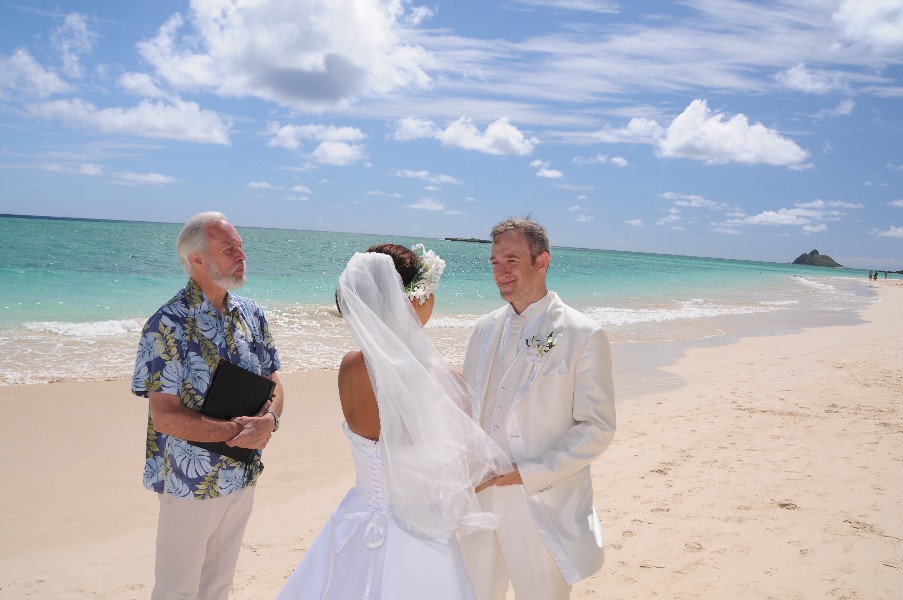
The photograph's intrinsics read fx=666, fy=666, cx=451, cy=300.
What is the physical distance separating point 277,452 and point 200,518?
4259 mm

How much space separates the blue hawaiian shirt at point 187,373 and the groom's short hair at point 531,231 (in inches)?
49.9

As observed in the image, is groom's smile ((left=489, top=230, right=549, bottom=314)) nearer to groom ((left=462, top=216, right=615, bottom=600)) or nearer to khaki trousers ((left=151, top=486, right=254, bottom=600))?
groom ((left=462, top=216, right=615, bottom=600))

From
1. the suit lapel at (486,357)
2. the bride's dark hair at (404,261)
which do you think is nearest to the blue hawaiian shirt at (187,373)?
the bride's dark hair at (404,261)

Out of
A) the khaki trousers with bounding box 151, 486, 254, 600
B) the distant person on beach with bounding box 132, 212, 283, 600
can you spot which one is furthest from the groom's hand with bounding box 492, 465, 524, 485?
the khaki trousers with bounding box 151, 486, 254, 600

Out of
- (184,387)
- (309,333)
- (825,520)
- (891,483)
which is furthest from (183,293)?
(309,333)

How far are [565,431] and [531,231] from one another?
2.83 ft

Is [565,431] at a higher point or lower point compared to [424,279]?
lower

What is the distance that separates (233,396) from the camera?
2.80m

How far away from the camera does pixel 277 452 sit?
691 centimetres

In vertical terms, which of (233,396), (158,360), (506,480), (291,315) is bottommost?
(291,315)

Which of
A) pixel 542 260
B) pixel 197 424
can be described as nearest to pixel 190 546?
pixel 197 424

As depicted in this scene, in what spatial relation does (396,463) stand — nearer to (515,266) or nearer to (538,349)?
(538,349)

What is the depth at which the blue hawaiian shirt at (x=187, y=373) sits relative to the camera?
2691 mm

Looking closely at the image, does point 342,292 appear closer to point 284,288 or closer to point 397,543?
point 397,543
